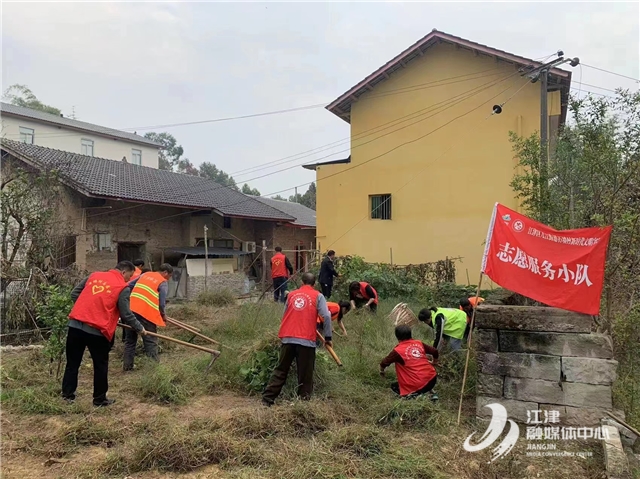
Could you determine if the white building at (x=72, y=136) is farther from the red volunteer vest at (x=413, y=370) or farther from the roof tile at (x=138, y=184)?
the red volunteer vest at (x=413, y=370)

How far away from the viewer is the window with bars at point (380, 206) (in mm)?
14836

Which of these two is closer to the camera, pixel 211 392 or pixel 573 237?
pixel 573 237

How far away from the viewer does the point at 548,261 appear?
434 cm

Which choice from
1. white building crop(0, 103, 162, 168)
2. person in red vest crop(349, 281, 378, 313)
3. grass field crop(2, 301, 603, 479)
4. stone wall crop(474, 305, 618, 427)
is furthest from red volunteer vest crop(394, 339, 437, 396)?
white building crop(0, 103, 162, 168)

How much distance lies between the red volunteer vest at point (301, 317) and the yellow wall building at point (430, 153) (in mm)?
9457

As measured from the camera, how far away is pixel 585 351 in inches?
153

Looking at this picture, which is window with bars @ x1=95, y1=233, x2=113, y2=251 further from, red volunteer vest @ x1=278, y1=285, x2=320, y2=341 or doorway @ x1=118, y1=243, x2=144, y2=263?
Result: red volunteer vest @ x1=278, y1=285, x2=320, y2=341

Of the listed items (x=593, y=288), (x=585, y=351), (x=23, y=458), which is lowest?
(x=23, y=458)

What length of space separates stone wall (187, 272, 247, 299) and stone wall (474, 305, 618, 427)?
393 inches

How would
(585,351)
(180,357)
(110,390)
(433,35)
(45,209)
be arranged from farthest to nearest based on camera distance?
(433,35) → (45,209) → (180,357) → (110,390) → (585,351)

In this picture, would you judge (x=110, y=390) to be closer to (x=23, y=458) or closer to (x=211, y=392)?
(x=211, y=392)

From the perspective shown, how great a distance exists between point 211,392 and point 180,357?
1719 mm

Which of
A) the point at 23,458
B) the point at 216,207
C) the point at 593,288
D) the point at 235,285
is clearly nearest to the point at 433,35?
the point at 216,207

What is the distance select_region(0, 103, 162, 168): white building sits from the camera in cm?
2641
